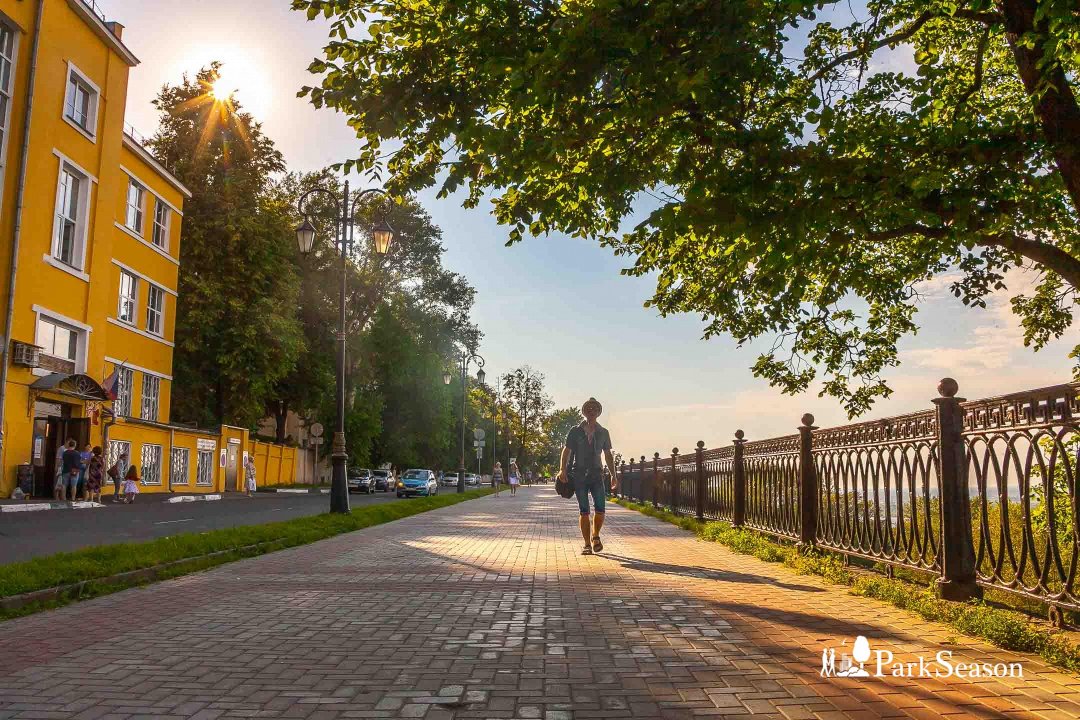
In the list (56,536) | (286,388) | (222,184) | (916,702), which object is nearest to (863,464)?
(916,702)

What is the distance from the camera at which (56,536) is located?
12852 millimetres

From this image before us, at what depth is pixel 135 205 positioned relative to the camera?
32.7 meters

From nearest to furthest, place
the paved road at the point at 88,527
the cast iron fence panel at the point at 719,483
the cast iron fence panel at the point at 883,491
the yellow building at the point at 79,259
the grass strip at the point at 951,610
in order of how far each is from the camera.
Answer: the grass strip at the point at 951,610 < the cast iron fence panel at the point at 883,491 < the paved road at the point at 88,527 < the cast iron fence panel at the point at 719,483 < the yellow building at the point at 79,259

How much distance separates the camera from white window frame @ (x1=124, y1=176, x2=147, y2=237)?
31906 millimetres

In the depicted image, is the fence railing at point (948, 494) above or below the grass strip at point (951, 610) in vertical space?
above

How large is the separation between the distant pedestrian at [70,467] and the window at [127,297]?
32.2ft

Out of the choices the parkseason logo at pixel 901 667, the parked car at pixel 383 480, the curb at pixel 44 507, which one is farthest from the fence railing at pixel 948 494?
the parked car at pixel 383 480

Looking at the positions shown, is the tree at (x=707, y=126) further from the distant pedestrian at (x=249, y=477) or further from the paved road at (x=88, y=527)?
the distant pedestrian at (x=249, y=477)

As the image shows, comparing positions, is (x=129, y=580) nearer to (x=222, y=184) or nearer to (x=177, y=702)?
(x=177, y=702)

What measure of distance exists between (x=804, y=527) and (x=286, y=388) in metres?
43.3

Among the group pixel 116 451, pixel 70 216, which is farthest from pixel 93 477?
pixel 70 216

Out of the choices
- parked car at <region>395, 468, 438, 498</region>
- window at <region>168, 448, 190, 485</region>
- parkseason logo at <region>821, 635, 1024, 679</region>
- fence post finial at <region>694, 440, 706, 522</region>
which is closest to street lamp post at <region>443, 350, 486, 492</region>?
parked car at <region>395, 468, 438, 498</region>

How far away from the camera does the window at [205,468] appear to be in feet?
118

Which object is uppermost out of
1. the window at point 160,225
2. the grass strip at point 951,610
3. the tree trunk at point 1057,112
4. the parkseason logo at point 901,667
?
the window at point 160,225
